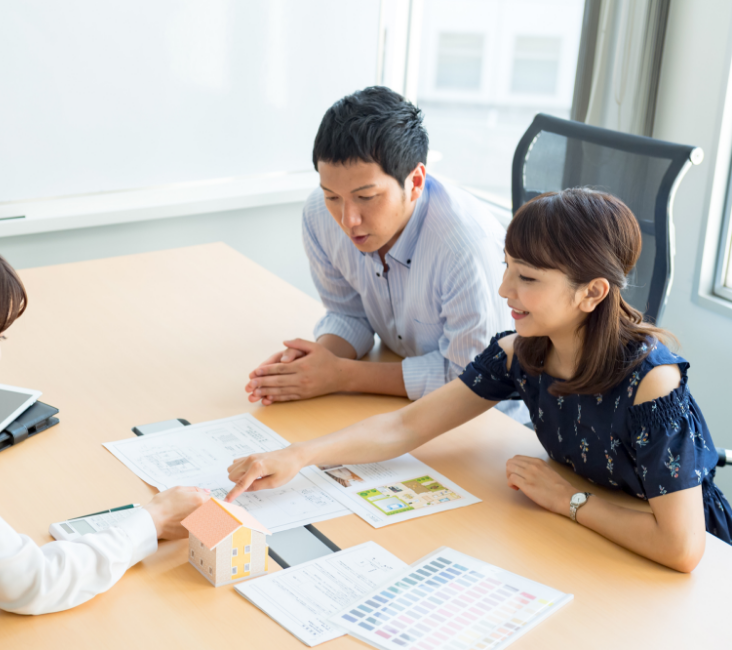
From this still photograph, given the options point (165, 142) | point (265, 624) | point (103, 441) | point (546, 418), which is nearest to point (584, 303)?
point (546, 418)

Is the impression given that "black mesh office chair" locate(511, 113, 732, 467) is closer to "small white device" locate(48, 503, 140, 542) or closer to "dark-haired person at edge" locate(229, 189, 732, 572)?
"dark-haired person at edge" locate(229, 189, 732, 572)

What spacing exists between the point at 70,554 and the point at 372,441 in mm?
543

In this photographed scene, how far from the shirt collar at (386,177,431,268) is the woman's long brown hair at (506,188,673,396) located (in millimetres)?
493

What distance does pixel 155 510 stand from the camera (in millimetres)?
1161

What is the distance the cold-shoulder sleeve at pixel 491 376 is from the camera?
4.72 feet

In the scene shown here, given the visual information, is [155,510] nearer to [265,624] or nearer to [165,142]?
[265,624]

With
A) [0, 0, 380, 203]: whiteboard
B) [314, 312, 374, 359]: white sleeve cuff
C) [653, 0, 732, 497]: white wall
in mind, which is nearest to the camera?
[314, 312, 374, 359]: white sleeve cuff

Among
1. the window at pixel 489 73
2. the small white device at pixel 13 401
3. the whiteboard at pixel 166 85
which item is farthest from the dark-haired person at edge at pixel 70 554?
the window at pixel 489 73

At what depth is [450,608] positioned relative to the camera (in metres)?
1.04

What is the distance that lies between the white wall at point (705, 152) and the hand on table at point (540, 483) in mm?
1244

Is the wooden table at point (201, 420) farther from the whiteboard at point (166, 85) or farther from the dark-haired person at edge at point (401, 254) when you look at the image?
the whiteboard at point (166, 85)

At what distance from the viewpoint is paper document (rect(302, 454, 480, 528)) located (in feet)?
4.14

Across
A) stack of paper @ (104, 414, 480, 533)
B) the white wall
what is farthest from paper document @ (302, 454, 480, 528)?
the white wall

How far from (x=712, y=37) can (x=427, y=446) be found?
150cm
